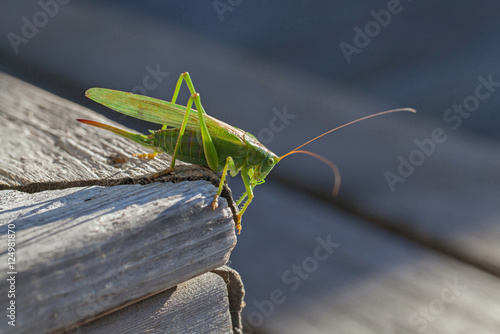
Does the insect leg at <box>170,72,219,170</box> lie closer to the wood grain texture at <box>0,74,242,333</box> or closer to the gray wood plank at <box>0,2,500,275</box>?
the wood grain texture at <box>0,74,242,333</box>

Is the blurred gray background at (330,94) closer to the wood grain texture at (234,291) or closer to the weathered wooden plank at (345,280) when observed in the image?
the weathered wooden plank at (345,280)

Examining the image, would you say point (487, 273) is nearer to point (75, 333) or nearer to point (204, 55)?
point (75, 333)

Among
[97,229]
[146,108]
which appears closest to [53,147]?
[146,108]

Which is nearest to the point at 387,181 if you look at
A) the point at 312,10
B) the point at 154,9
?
the point at 312,10

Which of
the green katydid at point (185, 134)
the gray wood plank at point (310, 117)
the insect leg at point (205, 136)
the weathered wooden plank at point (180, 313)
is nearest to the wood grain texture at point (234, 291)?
the weathered wooden plank at point (180, 313)

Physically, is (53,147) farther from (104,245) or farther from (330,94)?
(330,94)

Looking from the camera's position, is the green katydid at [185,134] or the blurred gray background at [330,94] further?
the blurred gray background at [330,94]
